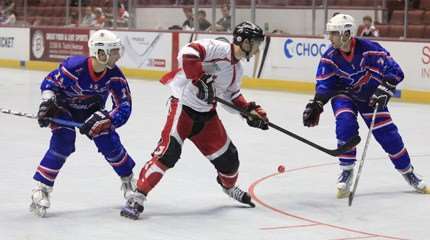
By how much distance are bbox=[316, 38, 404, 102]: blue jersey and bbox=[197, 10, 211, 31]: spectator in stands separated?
10.2 m

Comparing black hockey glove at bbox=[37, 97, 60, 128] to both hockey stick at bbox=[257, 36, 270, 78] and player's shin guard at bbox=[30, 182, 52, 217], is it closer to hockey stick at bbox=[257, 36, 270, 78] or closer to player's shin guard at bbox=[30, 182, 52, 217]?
player's shin guard at bbox=[30, 182, 52, 217]

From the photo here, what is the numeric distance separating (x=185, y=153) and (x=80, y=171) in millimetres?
1330

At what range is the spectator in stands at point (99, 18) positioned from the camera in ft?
62.0

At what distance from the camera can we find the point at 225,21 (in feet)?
53.7

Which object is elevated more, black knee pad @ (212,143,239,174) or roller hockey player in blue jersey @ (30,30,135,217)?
roller hockey player in blue jersey @ (30,30,135,217)

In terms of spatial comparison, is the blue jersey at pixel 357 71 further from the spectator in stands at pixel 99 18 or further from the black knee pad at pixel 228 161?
the spectator in stands at pixel 99 18

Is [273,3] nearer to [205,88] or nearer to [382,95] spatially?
[382,95]

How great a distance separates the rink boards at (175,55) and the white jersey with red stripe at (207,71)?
7.97 metres

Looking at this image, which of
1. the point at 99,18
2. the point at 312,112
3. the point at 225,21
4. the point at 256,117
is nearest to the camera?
the point at 256,117

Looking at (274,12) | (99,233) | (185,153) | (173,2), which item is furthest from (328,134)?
(173,2)

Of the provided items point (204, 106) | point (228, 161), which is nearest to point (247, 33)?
point (204, 106)

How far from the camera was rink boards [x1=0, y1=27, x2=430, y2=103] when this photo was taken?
13594mm

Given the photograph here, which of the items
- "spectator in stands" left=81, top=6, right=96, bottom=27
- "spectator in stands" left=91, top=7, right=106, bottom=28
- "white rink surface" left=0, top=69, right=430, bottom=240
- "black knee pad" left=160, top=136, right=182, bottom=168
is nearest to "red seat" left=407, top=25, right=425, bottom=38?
"white rink surface" left=0, top=69, right=430, bottom=240

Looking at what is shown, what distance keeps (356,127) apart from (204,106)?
1.23 m
